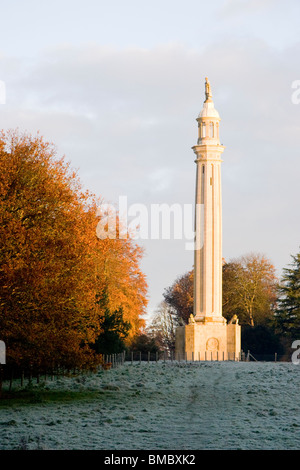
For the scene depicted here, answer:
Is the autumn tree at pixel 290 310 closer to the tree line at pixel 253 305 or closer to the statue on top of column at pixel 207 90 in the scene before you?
the tree line at pixel 253 305

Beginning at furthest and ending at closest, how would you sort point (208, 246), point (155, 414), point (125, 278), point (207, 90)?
1. point (207, 90)
2. point (208, 246)
3. point (125, 278)
4. point (155, 414)

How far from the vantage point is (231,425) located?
24344 millimetres

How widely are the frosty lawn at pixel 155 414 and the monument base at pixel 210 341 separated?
37.9 m

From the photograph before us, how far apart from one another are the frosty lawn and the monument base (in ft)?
124

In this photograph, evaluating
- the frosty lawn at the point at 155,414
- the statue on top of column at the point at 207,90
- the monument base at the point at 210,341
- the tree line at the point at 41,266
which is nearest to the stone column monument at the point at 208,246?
the monument base at the point at 210,341

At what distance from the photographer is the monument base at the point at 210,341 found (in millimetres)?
81375

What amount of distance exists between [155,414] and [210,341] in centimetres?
5534

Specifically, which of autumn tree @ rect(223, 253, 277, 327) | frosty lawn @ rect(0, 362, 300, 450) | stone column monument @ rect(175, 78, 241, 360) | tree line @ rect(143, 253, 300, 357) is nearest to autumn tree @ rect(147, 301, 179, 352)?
tree line @ rect(143, 253, 300, 357)

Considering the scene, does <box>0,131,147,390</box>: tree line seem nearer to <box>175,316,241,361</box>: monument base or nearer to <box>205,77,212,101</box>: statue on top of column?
<box>175,316,241,361</box>: monument base

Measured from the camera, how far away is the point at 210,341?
269 feet

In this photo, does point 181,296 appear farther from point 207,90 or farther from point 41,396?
point 41,396

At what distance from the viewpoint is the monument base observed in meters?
81.4

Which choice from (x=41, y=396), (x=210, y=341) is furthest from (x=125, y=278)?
(x=41, y=396)
